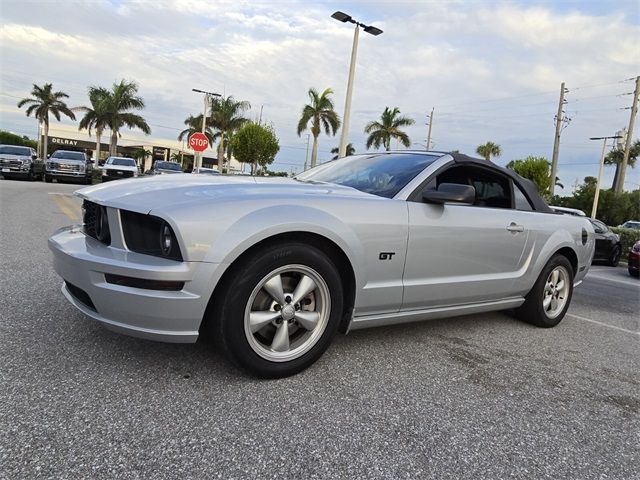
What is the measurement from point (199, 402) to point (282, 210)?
1.08 meters

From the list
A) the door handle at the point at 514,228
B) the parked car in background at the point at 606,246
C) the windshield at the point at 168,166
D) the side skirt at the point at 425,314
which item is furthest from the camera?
the windshield at the point at 168,166

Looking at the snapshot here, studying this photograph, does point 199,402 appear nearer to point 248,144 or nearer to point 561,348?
point 561,348

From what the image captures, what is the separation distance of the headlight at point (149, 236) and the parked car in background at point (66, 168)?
21890 mm

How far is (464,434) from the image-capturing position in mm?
2295

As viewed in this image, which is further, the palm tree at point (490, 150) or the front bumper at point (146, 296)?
the palm tree at point (490, 150)

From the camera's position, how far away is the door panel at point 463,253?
124 inches

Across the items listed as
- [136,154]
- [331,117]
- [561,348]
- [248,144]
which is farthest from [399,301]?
[136,154]

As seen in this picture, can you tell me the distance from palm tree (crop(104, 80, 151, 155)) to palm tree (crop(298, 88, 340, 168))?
15855 millimetres

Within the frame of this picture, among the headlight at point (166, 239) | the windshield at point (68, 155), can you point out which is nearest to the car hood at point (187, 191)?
the headlight at point (166, 239)

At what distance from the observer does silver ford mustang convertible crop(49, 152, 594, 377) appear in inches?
92.9

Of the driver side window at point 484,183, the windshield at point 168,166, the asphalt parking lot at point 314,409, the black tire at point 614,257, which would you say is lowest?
the asphalt parking lot at point 314,409

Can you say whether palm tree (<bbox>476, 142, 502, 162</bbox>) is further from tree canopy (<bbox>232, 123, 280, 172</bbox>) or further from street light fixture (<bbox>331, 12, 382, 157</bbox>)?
street light fixture (<bbox>331, 12, 382, 157</bbox>)

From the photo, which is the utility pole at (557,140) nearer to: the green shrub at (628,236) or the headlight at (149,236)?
the green shrub at (628,236)

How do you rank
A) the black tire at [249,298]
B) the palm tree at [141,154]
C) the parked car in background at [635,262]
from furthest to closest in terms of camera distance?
the palm tree at [141,154]
the parked car in background at [635,262]
the black tire at [249,298]
